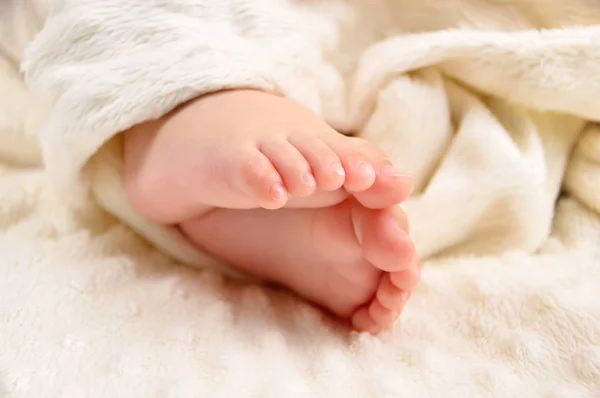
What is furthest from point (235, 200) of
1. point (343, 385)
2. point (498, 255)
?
point (498, 255)

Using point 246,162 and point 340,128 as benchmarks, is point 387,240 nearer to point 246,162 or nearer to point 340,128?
point 246,162

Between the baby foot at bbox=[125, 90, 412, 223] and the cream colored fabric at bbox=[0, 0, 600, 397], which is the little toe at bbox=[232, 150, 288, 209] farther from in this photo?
the cream colored fabric at bbox=[0, 0, 600, 397]

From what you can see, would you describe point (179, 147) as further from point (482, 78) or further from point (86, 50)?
point (482, 78)

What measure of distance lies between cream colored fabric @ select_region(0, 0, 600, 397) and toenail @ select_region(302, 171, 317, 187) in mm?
142

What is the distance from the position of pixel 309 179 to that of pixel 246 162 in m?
0.05

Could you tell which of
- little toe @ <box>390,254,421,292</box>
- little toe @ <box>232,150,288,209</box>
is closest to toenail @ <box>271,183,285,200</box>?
little toe @ <box>232,150,288,209</box>

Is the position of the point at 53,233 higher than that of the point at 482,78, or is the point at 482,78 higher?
the point at 482,78

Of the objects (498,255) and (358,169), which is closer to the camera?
(358,169)

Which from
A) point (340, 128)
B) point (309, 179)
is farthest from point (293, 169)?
point (340, 128)

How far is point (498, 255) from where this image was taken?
600 millimetres

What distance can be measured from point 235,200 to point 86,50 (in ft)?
0.74

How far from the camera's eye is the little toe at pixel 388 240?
1.44 feet

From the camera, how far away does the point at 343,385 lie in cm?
43

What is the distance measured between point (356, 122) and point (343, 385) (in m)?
0.32
